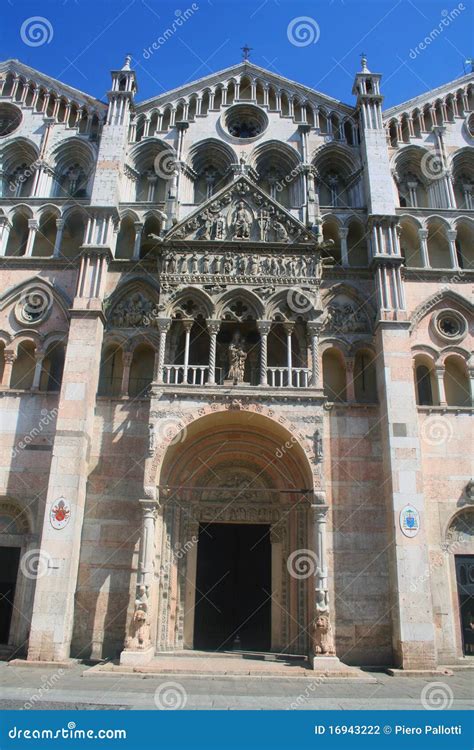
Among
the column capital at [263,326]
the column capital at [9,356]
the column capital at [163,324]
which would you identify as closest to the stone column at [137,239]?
the column capital at [163,324]

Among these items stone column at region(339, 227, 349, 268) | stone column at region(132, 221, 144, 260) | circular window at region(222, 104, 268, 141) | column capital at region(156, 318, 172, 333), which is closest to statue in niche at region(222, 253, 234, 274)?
column capital at region(156, 318, 172, 333)

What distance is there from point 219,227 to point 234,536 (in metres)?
11.1

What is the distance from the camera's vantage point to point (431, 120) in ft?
78.3

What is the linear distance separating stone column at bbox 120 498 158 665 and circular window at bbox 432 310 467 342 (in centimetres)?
1191

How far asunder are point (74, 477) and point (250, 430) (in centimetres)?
584

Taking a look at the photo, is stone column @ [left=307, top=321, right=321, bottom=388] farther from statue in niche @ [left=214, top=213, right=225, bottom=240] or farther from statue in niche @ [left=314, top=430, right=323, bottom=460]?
statue in niche @ [left=214, top=213, right=225, bottom=240]

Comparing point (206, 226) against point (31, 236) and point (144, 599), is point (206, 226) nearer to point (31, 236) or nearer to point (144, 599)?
point (31, 236)

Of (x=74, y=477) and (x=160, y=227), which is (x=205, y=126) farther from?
(x=74, y=477)

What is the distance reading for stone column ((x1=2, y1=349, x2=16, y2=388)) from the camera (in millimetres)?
19625

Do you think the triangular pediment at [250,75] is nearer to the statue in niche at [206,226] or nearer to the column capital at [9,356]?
the statue in niche at [206,226]

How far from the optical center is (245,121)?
968 inches

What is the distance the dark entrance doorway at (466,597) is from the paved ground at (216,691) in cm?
197

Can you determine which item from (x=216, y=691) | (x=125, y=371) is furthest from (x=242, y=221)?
(x=216, y=691)

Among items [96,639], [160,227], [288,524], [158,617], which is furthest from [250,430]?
[160,227]
